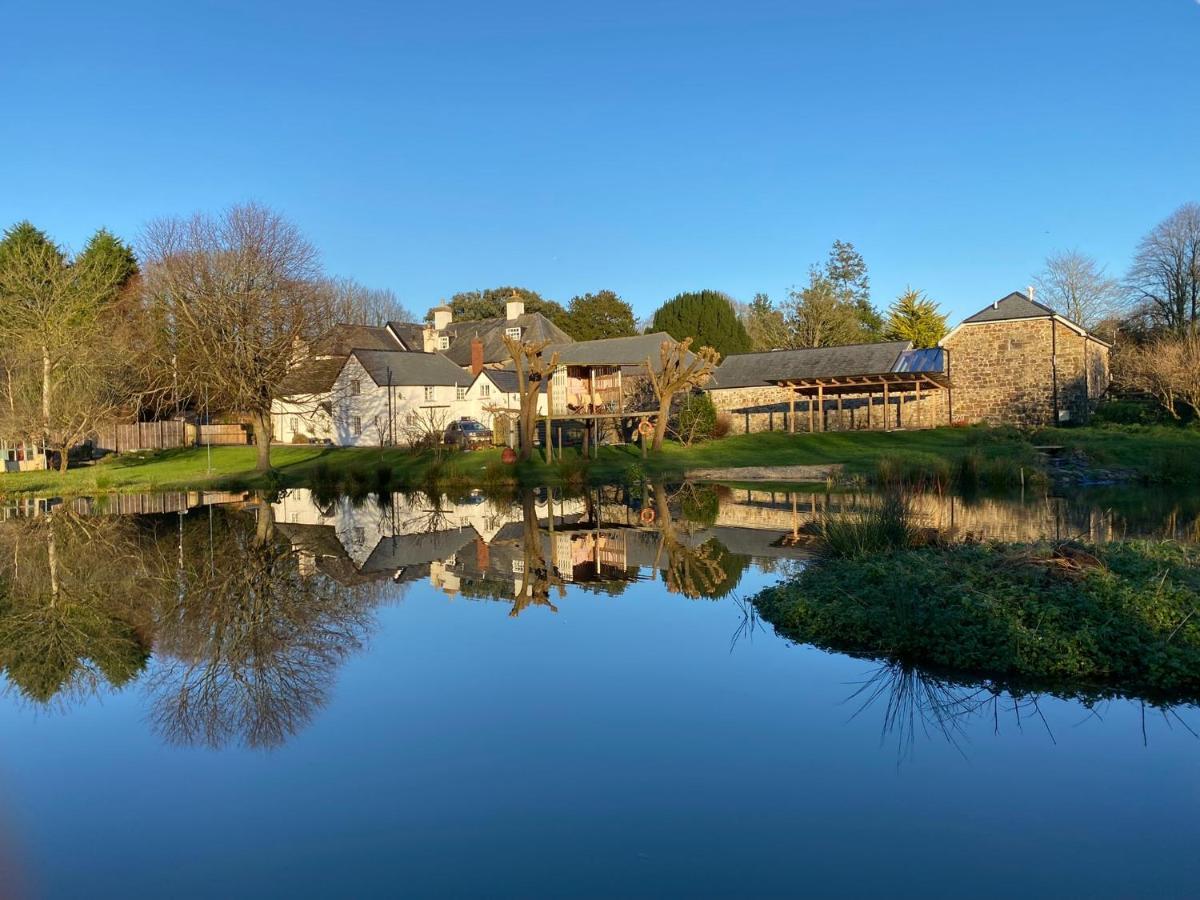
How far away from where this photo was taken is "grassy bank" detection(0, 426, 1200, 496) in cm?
2719

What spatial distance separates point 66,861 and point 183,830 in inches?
25.6

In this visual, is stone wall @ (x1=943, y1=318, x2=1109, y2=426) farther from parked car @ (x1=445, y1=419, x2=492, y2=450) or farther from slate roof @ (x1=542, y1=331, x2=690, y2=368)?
parked car @ (x1=445, y1=419, x2=492, y2=450)

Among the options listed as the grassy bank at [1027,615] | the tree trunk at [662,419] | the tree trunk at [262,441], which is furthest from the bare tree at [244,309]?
the grassy bank at [1027,615]

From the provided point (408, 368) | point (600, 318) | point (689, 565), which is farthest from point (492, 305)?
point (689, 565)

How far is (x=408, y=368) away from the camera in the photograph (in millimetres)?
51125

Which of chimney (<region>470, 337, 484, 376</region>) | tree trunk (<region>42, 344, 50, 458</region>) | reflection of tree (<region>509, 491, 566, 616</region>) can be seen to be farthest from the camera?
chimney (<region>470, 337, 484, 376</region>)

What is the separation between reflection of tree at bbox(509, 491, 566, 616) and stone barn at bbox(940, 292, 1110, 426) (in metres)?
30.7

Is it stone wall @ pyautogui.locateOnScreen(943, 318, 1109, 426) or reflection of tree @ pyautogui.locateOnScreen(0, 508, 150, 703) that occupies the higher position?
stone wall @ pyautogui.locateOnScreen(943, 318, 1109, 426)

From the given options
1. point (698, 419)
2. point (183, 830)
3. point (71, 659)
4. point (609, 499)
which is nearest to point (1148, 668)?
point (183, 830)

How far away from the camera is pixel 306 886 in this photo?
17.6ft

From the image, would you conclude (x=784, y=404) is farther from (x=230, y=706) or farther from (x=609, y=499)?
(x=230, y=706)

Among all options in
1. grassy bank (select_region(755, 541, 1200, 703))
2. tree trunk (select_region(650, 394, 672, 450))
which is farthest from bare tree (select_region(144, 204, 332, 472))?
grassy bank (select_region(755, 541, 1200, 703))

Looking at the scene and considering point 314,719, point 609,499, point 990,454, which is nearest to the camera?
point 314,719

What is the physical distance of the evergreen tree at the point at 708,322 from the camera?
70.3 m
